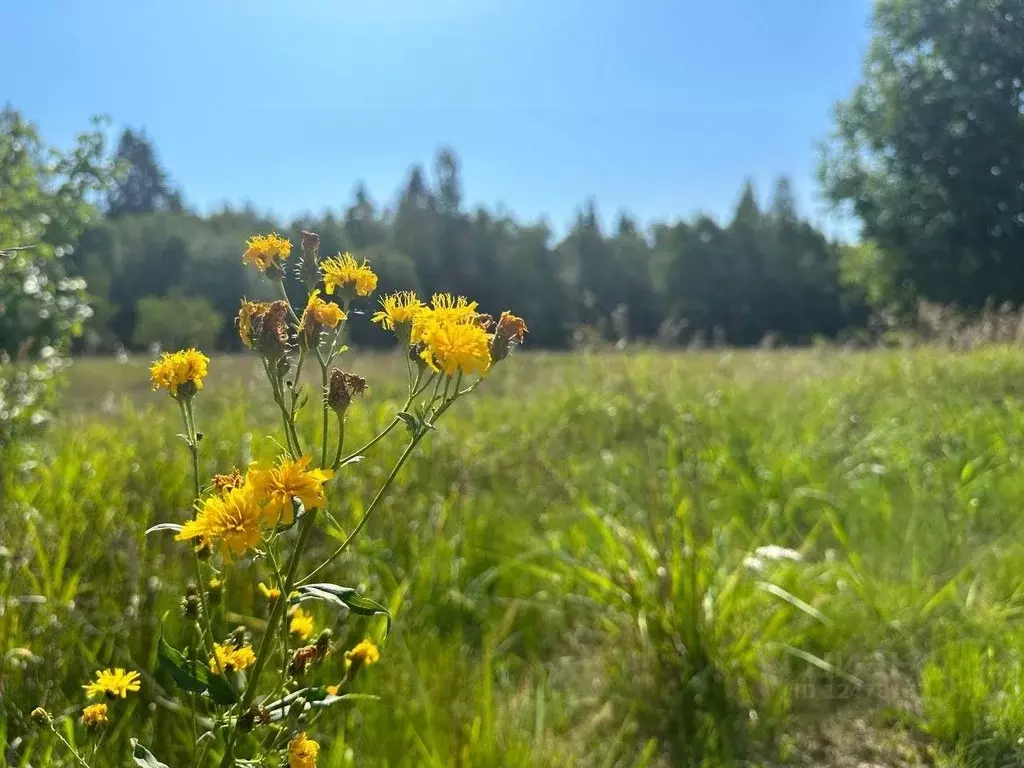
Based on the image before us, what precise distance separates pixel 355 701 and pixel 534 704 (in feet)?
1.38

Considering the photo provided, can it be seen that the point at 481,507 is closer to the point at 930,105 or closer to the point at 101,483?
the point at 101,483

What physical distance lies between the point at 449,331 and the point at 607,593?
135 cm

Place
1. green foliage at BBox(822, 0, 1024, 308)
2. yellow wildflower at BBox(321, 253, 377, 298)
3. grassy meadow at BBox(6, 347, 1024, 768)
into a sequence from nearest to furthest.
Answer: yellow wildflower at BBox(321, 253, 377, 298) < grassy meadow at BBox(6, 347, 1024, 768) < green foliage at BBox(822, 0, 1024, 308)

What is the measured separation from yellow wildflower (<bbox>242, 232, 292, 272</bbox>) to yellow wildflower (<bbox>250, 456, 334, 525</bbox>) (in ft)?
1.06

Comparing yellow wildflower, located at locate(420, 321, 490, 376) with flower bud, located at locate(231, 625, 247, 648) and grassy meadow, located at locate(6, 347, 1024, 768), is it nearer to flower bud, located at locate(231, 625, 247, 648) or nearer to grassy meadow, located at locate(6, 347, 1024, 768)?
grassy meadow, located at locate(6, 347, 1024, 768)

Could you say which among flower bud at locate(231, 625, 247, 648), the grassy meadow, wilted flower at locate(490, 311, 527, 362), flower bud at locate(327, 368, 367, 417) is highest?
wilted flower at locate(490, 311, 527, 362)

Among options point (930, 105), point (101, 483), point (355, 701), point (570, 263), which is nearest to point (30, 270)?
point (101, 483)

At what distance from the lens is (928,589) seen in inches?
74.2

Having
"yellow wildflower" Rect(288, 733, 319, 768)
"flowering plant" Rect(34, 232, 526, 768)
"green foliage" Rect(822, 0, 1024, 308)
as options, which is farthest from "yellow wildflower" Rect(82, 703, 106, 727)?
"green foliage" Rect(822, 0, 1024, 308)

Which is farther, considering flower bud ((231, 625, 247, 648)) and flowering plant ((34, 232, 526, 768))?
flower bud ((231, 625, 247, 648))

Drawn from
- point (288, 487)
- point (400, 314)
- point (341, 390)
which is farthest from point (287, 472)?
point (400, 314)

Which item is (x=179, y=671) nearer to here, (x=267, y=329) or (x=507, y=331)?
(x=267, y=329)

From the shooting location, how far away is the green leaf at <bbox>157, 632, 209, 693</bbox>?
2.35ft

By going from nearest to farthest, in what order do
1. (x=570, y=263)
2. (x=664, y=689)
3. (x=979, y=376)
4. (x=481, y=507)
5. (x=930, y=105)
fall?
(x=664, y=689) < (x=481, y=507) < (x=979, y=376) < (x=570, y=263) < (x=930, y=105)
